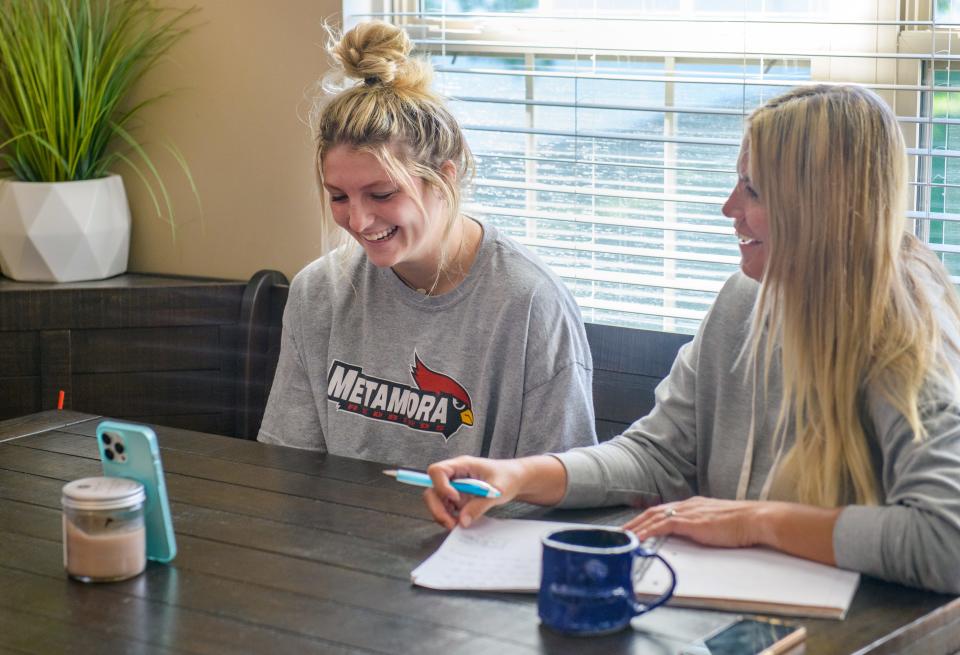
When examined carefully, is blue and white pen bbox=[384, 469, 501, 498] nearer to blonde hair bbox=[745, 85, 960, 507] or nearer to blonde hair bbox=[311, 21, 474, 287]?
blonde hair bbox=[745, 85, 960, 507]

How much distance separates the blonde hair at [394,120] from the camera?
6.74 ft

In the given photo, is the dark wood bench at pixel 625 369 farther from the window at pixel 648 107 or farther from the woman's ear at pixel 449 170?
the woman's ear at pixel 449 170

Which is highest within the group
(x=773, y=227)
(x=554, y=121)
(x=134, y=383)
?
(x=554, y=121)

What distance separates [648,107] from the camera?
2.55 metres

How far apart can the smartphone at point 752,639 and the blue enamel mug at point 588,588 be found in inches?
2.9

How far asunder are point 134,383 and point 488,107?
3.49 ft

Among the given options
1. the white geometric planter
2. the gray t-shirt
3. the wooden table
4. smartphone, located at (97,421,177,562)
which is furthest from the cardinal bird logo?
the white geometric planter

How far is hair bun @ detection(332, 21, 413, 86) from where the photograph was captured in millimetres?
2146

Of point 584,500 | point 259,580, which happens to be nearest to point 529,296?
point 584,500

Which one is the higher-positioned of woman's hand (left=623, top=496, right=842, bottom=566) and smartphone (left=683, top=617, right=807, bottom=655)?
woman's hand (left=623, top=496, right=842, bottom=566)

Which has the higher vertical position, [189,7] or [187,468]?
[189,7]

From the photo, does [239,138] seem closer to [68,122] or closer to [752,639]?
[68,122]

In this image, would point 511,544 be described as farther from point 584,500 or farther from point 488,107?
point 488,107

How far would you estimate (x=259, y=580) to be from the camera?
4.54 ft
